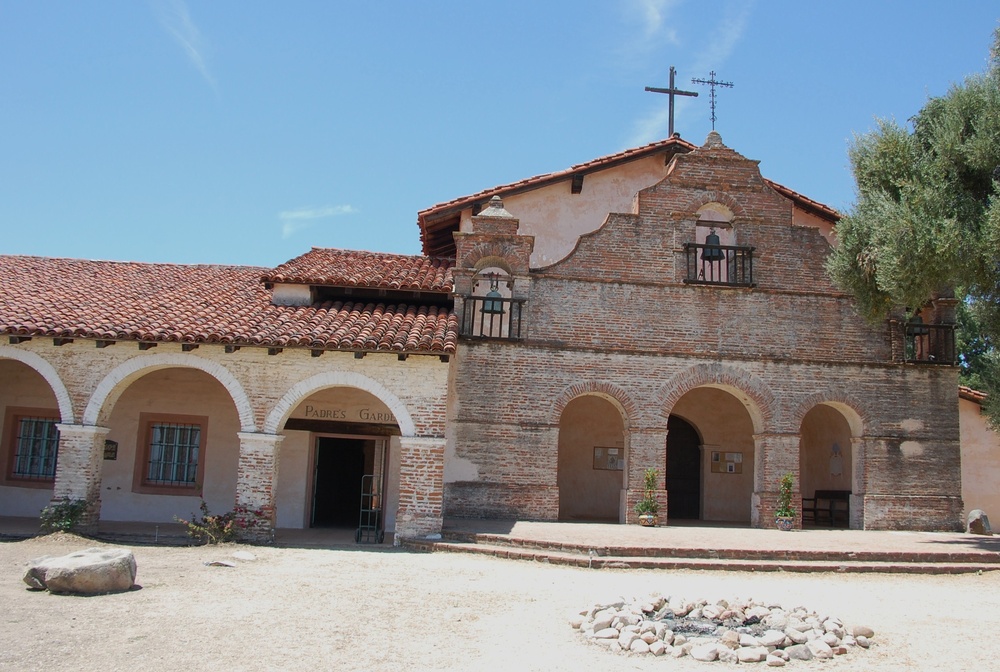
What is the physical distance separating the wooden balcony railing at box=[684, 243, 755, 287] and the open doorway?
7711 millimetres

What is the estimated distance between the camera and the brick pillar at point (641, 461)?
16.8m

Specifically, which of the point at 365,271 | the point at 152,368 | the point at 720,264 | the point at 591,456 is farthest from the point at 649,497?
the point at 152,368

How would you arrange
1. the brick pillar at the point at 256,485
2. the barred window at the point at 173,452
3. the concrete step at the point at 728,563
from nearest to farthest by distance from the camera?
the concrete step at the point at 728,563 < the brick pillar at the point at 256,485 < the barred window at the point at 173,452

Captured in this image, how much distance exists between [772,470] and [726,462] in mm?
2738

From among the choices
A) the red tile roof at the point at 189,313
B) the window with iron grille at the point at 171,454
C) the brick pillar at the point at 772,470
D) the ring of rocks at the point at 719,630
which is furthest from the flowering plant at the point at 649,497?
the window with iron grille at the point at 171,454

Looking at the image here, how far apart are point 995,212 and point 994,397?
6268mm

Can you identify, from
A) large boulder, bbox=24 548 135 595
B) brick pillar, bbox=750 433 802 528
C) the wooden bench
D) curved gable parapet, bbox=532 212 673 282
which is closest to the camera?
large boulder, bbox=24 548 135 595

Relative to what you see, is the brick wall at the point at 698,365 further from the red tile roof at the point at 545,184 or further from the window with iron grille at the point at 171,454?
the window with iron grille at the point at 171,454

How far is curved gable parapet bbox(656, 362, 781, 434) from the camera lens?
17.3 meters

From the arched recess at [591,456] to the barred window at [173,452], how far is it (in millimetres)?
8226

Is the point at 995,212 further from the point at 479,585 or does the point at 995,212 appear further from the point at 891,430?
the point at 479,585

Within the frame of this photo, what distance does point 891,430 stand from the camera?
17594mm

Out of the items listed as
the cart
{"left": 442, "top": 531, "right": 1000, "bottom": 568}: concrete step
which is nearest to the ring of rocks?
{"left": 442, "top": 531, "right": 1000, "bottom": 568}: concrete step

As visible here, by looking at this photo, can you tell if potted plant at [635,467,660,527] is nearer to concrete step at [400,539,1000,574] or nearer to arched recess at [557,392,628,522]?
arched recess at [557,392,628,522]
